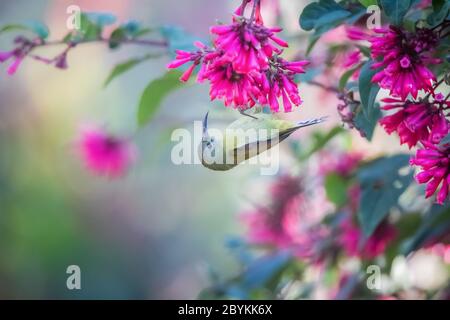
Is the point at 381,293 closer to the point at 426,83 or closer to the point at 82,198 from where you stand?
the point at 426,83

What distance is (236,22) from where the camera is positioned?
0.71 m

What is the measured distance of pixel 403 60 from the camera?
73 centimetres

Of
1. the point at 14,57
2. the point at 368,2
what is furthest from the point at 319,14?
the point at 14,57

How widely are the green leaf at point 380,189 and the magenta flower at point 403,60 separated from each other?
329 millimetres

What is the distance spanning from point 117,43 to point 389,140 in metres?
0.79

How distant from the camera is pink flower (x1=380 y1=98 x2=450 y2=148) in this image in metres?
0.75

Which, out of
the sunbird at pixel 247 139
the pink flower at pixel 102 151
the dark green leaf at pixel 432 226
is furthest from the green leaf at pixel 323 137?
the pink flower at pixel 102 151

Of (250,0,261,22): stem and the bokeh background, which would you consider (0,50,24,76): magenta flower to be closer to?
(250,0,261,22): stem

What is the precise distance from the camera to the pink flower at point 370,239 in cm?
131

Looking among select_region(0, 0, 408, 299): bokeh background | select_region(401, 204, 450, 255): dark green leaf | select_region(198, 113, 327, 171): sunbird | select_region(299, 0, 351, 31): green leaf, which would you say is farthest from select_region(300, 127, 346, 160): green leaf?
select_region(0, 0, 408, 299): bokeh background

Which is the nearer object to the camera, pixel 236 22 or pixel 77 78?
pixel 236 22

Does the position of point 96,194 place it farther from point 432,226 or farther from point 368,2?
point 368,2
